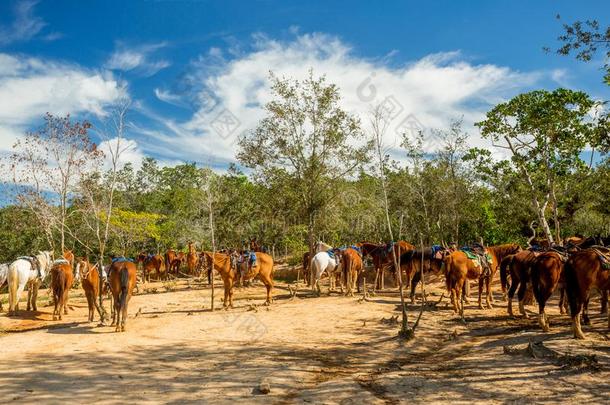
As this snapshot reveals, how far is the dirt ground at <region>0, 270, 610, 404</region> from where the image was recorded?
6.22 m

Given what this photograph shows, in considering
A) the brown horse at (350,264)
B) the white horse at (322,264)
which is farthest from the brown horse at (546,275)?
the white horse at (322,264)

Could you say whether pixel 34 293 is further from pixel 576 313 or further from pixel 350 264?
pixel 576 313

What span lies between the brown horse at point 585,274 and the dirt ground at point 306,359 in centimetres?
86

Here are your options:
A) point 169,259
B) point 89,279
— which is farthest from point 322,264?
point 169,259

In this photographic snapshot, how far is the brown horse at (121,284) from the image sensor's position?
11391 millimetres

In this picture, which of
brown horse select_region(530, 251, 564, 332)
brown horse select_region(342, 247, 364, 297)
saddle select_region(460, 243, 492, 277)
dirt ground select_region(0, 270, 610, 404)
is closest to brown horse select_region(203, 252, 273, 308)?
dirt ground select_region(0, 270, 610, 404)

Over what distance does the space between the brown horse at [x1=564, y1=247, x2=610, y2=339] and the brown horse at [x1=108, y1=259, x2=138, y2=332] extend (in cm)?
1078

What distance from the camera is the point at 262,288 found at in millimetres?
22969

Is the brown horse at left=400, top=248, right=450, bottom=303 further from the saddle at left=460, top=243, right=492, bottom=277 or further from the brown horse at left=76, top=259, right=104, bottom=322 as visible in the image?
the brown horse at left=76, top=259, right=104, bottom=322

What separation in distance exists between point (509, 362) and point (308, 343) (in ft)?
14.6

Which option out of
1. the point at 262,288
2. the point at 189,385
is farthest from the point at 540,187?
the point at 189,385

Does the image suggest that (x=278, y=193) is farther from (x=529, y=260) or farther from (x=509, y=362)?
(x=509, y=362)

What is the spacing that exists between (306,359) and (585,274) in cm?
632

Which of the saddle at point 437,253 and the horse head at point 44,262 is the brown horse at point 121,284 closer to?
the horse head at point 44,262
